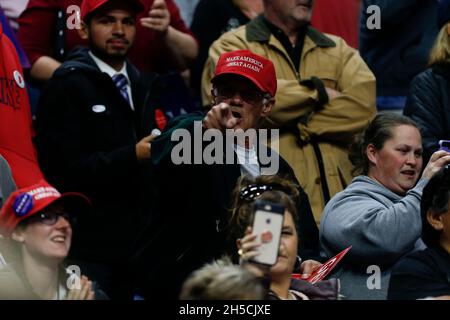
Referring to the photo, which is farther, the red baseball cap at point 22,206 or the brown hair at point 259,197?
the brown hair at point 259,197

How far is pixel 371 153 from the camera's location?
758 centimetres

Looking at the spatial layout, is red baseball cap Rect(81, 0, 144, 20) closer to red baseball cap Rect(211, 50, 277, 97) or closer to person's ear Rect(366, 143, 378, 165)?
red baseball cap Rect(211, 50, 277, 97)

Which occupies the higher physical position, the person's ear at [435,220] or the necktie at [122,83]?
the necktie at [122,83]

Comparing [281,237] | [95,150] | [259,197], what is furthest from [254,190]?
[95,150]

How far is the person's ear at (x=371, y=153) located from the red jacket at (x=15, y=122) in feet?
5.93

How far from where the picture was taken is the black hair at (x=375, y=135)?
298 inches

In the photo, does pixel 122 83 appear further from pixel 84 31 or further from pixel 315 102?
pixel 315 102

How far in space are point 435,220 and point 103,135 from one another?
2177mm

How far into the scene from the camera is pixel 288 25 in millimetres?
8570

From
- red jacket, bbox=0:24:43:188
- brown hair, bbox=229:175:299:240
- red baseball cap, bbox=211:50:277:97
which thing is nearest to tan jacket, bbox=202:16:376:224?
red baseball cap, bbox=211:50:277:97

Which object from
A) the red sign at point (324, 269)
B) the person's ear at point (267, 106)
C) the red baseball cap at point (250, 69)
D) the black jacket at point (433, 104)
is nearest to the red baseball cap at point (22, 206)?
the red sign at point (324, 269)

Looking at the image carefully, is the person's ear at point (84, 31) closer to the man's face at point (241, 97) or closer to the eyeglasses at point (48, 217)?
the man's face at point (241, 97)

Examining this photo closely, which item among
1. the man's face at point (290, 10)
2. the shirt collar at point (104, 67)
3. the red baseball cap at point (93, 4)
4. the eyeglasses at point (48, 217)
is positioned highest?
the man's face at point (290, 10)

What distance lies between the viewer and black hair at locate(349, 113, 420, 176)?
7.57 metres
